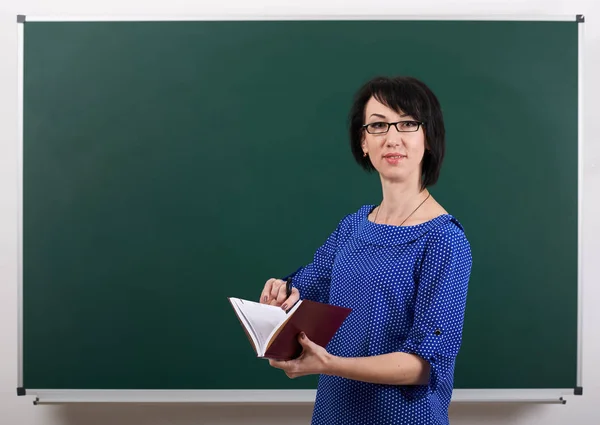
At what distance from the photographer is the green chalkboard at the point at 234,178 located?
2281 millimetres

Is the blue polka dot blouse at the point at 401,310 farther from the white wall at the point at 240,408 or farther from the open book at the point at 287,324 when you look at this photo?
the white wall at the point at 240,408

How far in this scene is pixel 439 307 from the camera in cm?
104

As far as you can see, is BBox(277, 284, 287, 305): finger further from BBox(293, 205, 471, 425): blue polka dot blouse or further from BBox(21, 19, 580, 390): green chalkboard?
BBox(21, 19, 580, 390): green chalkboard

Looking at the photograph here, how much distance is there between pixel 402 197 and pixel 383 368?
0.38 meters

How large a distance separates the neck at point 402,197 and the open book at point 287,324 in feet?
0.99

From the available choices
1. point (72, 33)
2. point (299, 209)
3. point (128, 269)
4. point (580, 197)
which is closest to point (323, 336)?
point (299, 209)

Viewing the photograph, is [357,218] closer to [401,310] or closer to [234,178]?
[401,310]

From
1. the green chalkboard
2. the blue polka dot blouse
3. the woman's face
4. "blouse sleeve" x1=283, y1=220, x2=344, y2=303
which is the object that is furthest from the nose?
the green chalkboard

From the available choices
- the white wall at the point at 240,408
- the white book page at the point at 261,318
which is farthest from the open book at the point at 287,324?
the white wall at the point at 240,408

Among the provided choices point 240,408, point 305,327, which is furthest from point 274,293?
point 240,408

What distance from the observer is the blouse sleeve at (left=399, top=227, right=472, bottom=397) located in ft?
3.38

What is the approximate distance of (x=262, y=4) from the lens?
2.40 meters

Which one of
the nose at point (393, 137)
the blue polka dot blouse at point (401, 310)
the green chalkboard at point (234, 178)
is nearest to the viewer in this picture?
the blue polka dot blouse at point (401, 310)

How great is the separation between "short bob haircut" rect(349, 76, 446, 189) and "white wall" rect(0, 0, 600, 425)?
1327mm
